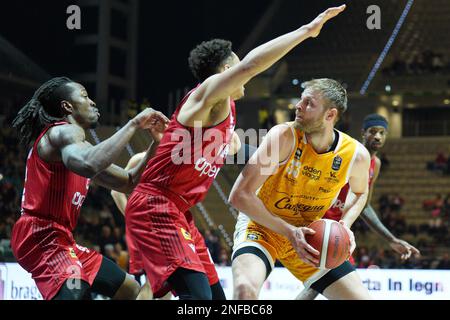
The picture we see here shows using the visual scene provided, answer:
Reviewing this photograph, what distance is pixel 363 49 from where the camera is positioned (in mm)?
22047

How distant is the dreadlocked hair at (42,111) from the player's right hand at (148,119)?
58cm

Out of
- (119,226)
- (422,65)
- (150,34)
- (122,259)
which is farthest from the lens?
(422,65)

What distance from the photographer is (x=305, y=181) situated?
442 centimetres

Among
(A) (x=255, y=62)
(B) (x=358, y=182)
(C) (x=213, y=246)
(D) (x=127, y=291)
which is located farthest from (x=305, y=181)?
(C) (x=213, y=246)

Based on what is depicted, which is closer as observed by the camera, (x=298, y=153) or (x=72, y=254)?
(x=72, y=254)

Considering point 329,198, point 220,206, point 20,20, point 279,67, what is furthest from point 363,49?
point 329,198

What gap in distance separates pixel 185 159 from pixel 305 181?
75 cm

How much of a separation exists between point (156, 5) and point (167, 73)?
2.02m

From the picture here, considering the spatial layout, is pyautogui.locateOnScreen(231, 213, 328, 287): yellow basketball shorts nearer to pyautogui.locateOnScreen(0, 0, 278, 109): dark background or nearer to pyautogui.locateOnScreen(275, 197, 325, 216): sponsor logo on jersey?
pyautogui.locateOnScreen(275, 197, 325, 216): sponsor logo on jersey

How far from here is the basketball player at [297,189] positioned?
4.25 metres

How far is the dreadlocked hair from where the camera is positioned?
4281 mm

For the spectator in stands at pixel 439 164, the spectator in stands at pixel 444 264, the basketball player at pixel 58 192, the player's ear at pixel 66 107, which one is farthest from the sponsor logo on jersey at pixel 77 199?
the spectator in stands at pixel 439 164

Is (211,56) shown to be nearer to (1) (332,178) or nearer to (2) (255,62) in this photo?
(2) (255,62)

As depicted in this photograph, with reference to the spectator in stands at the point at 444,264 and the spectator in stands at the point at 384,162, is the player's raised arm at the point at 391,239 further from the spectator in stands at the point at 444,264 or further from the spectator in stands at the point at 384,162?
the spectator in stands at the point at 384,162
